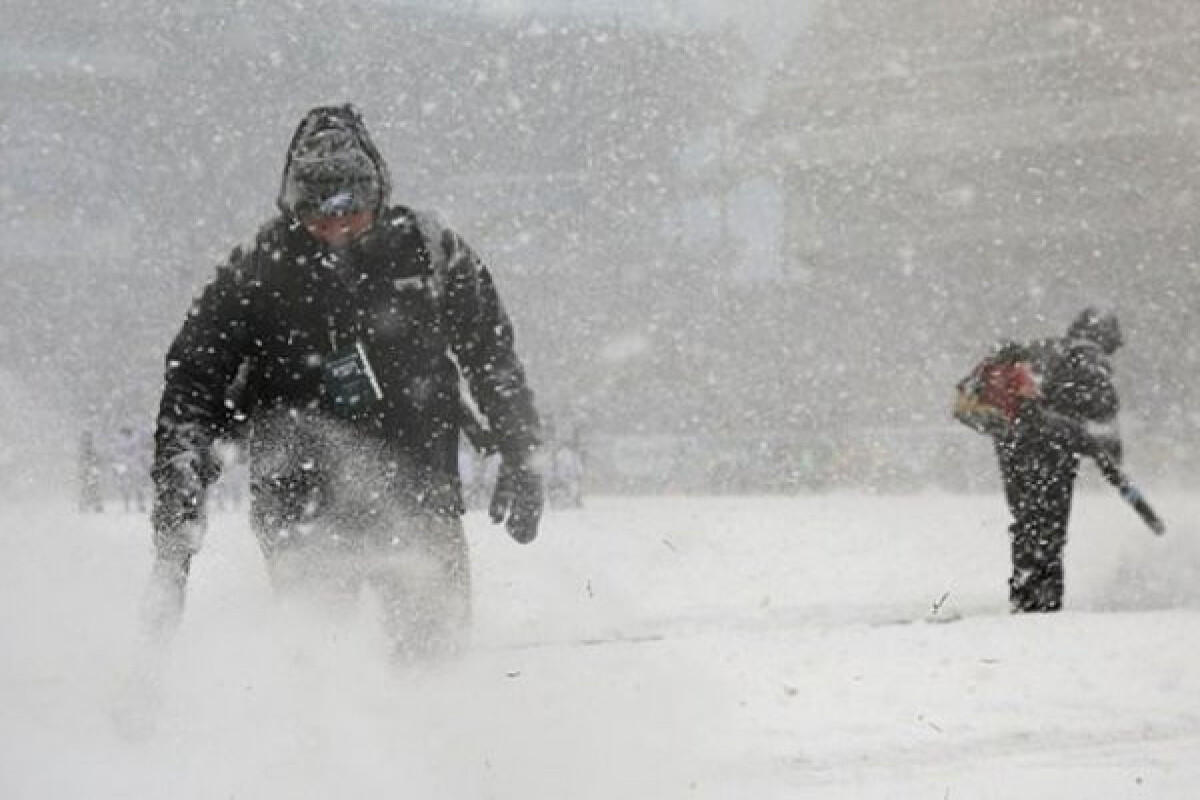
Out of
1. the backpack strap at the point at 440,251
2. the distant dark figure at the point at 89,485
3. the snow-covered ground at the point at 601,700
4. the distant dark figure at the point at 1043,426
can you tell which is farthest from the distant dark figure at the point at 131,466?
the backpack strap at the point at 440,251

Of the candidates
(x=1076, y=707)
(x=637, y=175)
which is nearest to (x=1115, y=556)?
(x=1076, y=707)

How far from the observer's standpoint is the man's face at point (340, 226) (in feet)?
11.7

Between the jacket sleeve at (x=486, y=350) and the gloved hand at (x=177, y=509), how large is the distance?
765mm

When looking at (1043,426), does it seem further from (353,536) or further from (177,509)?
(177,509)

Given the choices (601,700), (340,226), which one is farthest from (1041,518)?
(340,226)

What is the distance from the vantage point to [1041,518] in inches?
295

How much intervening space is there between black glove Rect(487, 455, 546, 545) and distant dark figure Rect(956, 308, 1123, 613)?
13.9 feet

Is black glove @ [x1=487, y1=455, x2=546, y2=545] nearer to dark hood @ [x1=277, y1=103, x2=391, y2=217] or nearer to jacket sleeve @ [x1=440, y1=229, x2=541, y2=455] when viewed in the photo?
jacket sleeve @ [x1=440, y1=229, x2=541, y2=455]

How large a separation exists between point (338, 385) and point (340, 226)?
15.7 inches

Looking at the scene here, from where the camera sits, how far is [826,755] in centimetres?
429

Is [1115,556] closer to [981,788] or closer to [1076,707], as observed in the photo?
[1076,707]

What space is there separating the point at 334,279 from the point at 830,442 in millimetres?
18529

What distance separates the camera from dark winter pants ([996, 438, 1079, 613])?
24.5ft

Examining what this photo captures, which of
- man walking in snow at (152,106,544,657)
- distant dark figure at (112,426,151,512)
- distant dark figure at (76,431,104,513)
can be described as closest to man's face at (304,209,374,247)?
man walking in snow at (152,106,544,657)
